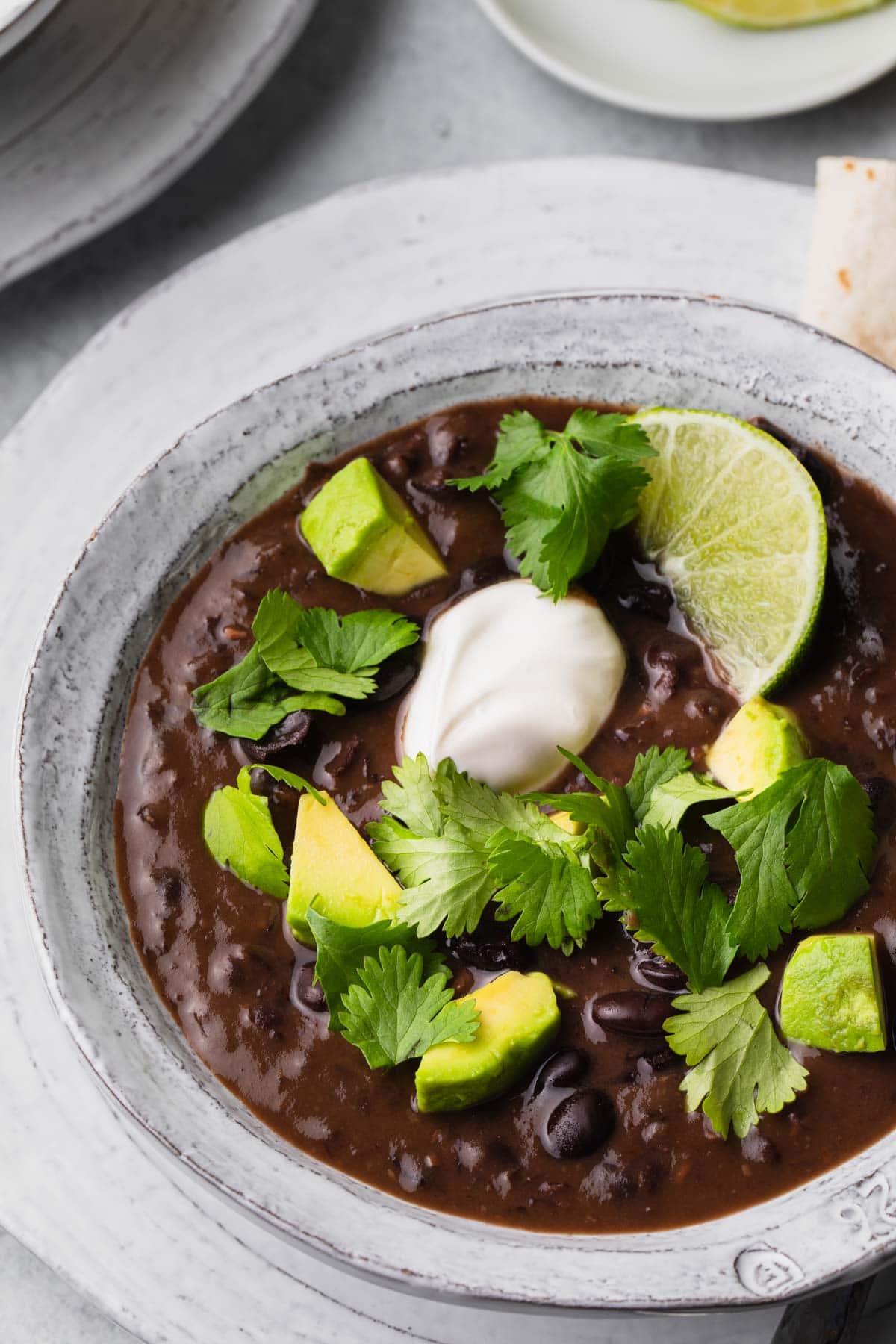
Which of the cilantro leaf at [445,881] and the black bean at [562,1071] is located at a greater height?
the cilantro leaf at [445,881]

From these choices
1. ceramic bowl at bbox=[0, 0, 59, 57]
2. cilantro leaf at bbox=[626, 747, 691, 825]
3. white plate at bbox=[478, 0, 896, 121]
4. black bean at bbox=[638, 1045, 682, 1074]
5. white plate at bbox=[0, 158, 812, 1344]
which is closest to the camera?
black bean at bbox=[638, 1045, 682, 1074]

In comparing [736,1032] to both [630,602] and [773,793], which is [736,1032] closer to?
[773,793]

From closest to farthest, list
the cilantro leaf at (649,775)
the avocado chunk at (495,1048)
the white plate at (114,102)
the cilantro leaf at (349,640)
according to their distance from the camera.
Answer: the avocado chunk at (495,1048), the cilantro leaf at (649,775), the cilantro leaf at (349,640), the white plate at (114,102)

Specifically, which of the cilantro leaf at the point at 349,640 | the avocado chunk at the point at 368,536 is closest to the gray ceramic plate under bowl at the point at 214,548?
the avocado chunk at the point at 368,536

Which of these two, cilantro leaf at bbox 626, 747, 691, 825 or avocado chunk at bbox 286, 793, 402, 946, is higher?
avocado chunk at bbox 286, 793, 402, 946

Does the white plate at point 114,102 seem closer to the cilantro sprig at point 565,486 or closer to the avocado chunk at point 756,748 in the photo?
the cilantro sprig at point 565,486

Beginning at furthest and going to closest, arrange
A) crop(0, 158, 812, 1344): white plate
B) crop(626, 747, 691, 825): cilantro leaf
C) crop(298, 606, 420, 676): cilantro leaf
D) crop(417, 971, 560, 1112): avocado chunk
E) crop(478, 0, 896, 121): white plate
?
crop(478, 0, 896, 121): white plate → crop(0, 158, 812, 1344): white plate → crop(298, 606, 420, 676): cilantro leaf → crop(626, 747, 691, 825): cilantro leaf → crop(417, 971, 560, 1112): avocado chunk

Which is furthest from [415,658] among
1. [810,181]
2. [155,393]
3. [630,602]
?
[810,181]

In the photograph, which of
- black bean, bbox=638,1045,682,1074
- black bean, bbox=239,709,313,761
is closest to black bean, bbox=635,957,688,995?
black bean, bbox=638,1045,682,1074

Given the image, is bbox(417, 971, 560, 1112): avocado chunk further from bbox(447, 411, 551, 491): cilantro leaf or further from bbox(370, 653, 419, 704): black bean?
bbox(447, 411, 551, 491): cilantro leaf
